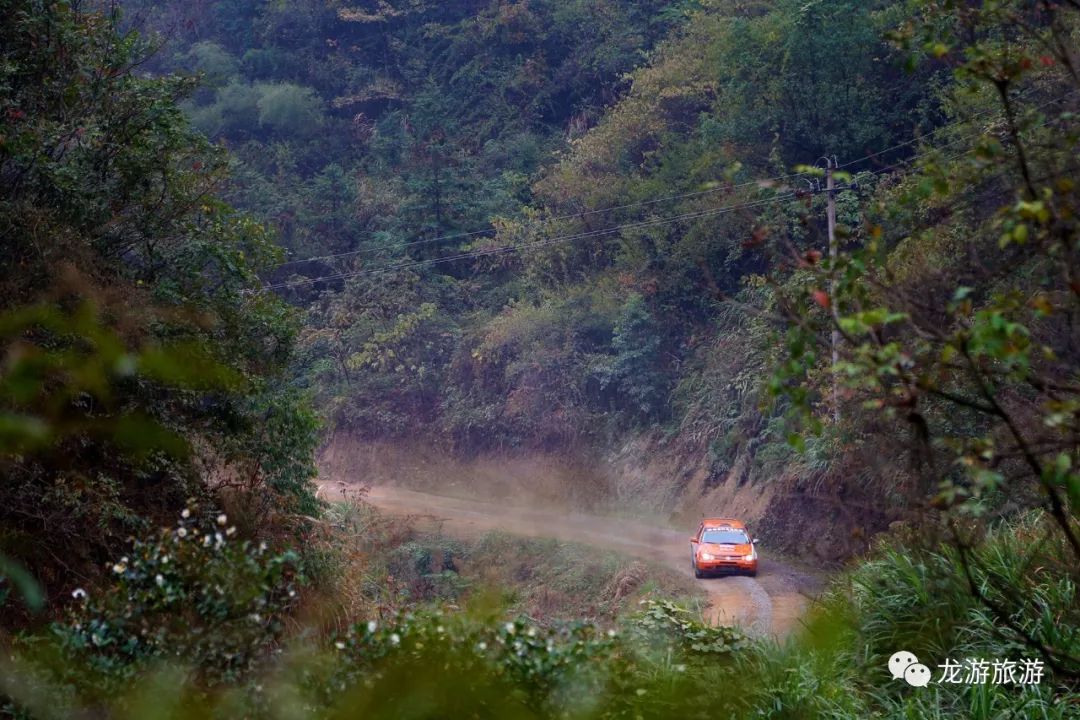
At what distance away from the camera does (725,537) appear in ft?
64.7

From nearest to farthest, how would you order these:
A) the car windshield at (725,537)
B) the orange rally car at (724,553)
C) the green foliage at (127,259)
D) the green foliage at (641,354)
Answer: the green foliage at (127,259) < the orange rally car at (724,553) < the car windshield at (725,537) < the green foliage at (641,354)

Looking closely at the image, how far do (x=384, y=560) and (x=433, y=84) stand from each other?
24.6 metres

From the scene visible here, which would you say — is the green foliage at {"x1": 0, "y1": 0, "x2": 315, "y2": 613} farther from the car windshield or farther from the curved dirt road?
the car windshield

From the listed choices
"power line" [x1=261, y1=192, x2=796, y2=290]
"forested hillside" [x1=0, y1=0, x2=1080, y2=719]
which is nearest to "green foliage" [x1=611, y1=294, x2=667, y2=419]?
"forested hillside" [x1=0, y1=0, x2=1080, y2=719]

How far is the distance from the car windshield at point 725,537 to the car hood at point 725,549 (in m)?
0.08

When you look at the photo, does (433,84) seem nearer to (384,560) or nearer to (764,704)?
(384,560)

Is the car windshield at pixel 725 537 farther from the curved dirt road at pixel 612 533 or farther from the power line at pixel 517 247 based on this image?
the power line at pixel 517 247

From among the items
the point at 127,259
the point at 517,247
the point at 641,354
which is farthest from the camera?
the point at 517,247

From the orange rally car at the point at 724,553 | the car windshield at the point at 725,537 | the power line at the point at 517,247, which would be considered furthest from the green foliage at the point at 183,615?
the power line at the point at 517,247

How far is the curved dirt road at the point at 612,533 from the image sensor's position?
17.6 m

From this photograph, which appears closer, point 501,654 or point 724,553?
point 501,654

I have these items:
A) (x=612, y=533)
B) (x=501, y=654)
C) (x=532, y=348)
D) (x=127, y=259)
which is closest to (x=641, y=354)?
(x=532, y=348)

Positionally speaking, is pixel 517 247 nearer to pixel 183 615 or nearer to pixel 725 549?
pixel 725 549

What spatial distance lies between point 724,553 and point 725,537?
0.38 m
